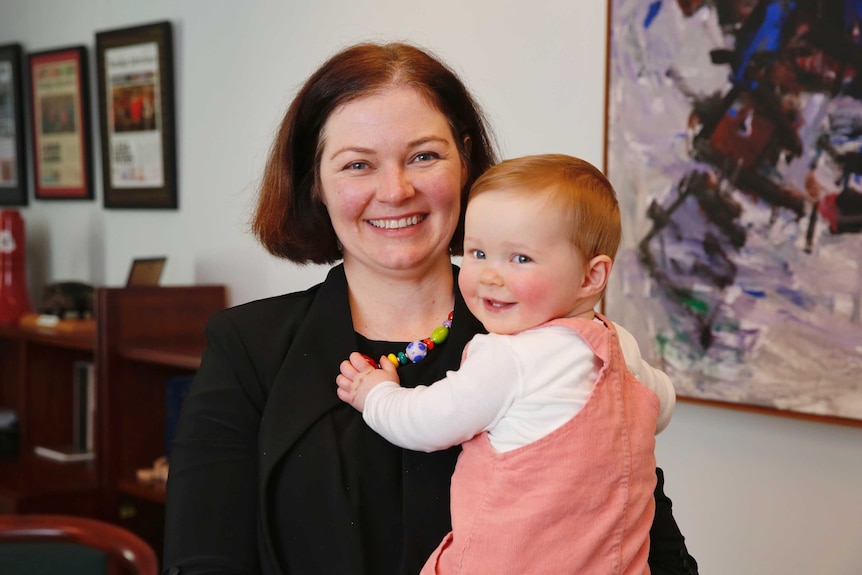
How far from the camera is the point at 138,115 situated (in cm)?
400

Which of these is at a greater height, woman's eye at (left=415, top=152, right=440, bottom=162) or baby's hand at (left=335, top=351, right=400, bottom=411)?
woman's eye at (left=415, top=152, right=440, bottom=162)

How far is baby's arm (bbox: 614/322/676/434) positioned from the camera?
150 centimetres

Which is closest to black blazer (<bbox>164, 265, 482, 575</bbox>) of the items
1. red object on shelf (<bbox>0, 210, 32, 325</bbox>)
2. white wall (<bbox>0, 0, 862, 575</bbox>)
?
white wall (<bbox>0, 0, 862, 575</bbox>)

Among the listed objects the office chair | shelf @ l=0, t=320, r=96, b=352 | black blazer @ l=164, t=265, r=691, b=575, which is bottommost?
the office chair

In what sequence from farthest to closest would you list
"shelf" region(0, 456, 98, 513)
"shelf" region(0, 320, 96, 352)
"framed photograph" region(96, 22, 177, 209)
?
1. "framed photograph" region(96, 22, 177, 209)
2. "shelf" region(0, 320, 96, 352)
3. "shelf" region(0, 456, 98, 513)

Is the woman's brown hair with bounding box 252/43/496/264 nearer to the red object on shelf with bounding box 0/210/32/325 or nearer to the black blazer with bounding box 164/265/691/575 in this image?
the black blazer with bounding box 164/265/691/575

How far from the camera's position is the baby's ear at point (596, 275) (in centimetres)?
139

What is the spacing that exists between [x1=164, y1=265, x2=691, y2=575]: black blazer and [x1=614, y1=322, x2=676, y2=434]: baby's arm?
0.48 ft

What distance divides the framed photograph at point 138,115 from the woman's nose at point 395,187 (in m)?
2.49

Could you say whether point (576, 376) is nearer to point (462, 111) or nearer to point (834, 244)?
point (462, 111)

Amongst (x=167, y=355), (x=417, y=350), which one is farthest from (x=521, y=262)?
(x=167, y=355)

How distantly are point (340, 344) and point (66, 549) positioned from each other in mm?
869

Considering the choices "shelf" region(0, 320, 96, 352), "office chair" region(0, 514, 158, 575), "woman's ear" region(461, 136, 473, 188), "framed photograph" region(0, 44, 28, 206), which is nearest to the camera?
"woman's ear" region(461, 136, 473, 188)

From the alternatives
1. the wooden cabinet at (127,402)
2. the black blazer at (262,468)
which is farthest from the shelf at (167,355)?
the black blazer at (262,468)
